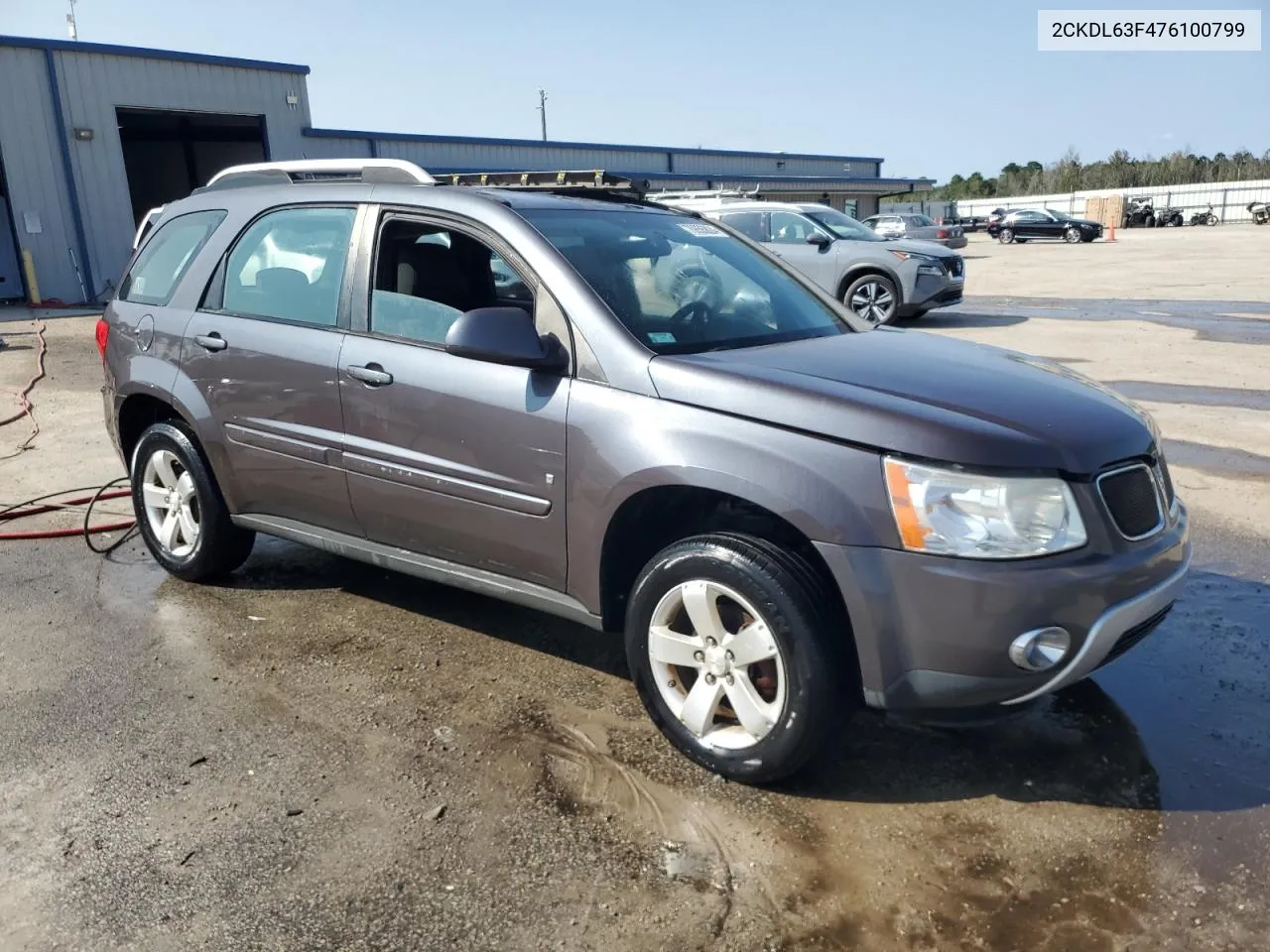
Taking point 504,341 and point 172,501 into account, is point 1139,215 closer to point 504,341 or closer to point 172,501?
point 172,501

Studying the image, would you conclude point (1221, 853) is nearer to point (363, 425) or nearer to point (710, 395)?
point (710, 395)

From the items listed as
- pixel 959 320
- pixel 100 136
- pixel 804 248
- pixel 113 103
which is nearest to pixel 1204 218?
pixel 959 320

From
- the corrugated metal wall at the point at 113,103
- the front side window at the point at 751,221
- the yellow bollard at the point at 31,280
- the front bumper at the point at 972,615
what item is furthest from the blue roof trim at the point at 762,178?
the front bumper at the point at 972,615

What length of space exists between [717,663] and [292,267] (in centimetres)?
253

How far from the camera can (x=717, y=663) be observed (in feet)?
10.2

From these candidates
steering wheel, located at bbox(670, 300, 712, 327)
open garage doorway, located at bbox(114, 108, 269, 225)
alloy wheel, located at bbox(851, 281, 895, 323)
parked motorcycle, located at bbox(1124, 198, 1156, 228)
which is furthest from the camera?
parked motorcycle, located at bbox(1124, 198, 1156, 228)

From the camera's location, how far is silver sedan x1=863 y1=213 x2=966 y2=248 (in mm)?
30000

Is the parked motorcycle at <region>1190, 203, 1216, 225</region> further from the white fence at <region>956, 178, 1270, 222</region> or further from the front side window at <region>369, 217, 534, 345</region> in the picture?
the front side window at <region>369, 217, 534, 345</region>

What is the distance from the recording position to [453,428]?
11.8ft

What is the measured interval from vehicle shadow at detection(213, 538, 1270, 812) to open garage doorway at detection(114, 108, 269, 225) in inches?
1130

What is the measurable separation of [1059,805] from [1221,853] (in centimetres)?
42

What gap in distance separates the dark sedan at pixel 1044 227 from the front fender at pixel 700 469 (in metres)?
44.2

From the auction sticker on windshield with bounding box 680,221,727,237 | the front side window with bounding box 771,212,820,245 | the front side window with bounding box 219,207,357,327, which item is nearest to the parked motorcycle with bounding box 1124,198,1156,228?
the front side window with bounding box 771,212,820,245

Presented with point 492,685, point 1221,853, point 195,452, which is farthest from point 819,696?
point 195,452
